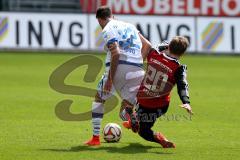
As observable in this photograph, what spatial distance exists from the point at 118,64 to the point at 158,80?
658 millimetres

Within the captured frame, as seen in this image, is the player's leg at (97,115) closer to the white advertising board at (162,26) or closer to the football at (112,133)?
the football at (112,133)

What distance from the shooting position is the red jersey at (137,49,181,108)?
10344 millimetres

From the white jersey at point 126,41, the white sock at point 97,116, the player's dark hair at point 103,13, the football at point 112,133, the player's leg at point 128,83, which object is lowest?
the football at point 112,133

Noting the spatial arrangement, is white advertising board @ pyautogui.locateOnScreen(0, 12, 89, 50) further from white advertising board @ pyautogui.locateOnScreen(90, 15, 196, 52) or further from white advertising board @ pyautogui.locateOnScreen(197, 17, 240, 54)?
white advertising board @ pyautogui.locateOnScreen(197, 17, 240, 54)

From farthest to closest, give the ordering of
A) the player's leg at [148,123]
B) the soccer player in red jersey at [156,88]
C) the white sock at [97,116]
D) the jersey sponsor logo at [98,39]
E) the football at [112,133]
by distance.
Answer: the jersey sponsor logo at [98,39] < the football at [112,133] < the player's leg at [148,123] < the white sock at [97,116] < the soccer player in red jersey at [156,88]

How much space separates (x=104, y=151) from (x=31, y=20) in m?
18.9

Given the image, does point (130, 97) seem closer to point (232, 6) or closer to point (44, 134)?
point (44, 134)

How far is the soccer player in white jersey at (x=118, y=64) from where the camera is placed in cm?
1040

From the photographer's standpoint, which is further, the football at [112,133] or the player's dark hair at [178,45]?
the football at [112,133]

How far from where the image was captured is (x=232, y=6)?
33250 millimetres

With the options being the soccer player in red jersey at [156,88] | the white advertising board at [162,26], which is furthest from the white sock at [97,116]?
the white advertising board at [162,26]

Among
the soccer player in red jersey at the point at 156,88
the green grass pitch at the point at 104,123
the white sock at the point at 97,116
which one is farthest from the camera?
the white sock at the point at 97,116

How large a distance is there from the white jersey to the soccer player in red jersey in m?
0.21

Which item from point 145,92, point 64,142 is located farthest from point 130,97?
point 64,142
